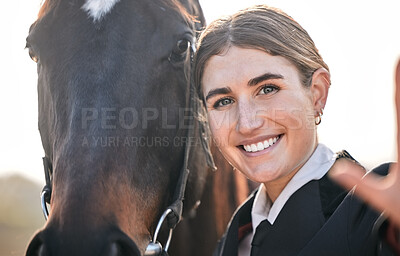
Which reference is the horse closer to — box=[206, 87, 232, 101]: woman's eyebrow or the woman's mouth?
box=[206, 87, 232, 101]: woman's eyebrow

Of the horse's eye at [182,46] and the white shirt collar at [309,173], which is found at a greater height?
the horse's eye at [182,46]

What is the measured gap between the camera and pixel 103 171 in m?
1.99

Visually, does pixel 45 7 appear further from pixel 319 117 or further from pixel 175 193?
pixel 319 117

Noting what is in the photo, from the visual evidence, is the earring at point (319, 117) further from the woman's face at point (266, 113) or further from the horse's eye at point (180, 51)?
the horse's eye at point (180, 51)

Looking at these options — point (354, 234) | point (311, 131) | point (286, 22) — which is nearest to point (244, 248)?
point (311, 131)

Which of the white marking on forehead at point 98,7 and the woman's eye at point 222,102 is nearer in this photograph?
the woman's eye at point 222,102

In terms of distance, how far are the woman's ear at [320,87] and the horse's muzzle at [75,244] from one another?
1115 millimetres

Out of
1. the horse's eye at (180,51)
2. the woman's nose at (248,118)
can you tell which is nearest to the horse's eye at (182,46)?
the horse's eye at (180,51)

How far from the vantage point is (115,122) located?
2.11 m

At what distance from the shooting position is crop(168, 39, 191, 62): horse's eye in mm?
2477

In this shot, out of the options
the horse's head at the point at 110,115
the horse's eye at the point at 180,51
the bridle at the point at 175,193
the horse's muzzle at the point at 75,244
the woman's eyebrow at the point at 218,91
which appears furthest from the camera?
the horse's eye at the point at 180,51

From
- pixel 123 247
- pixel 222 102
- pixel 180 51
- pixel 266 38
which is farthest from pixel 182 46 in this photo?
pixel 123 247

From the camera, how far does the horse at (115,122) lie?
74.7 inches

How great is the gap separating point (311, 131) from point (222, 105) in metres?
0.47
